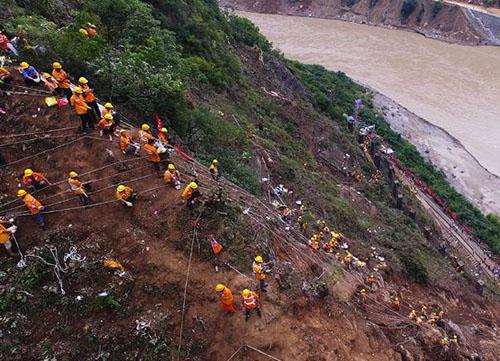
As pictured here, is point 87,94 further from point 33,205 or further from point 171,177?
point 33,205

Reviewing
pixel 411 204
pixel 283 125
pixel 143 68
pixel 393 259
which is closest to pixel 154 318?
pixel 143 68

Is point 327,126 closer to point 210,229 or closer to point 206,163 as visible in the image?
point 206,163

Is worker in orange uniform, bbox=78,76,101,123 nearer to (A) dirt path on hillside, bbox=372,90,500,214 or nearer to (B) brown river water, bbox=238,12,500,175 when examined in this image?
(A) dirt path on hillside, bbox=372,90,500,214

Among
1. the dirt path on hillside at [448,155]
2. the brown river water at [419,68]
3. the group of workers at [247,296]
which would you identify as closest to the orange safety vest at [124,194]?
the group of workers at [247,296]

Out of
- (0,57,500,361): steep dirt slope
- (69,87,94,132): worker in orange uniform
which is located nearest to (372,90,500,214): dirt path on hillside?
(0,57,500,361): steep dirt slope

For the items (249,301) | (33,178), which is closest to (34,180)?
(33,178)

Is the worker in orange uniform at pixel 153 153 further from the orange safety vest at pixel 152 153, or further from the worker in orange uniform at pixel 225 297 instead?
the worker in orange uniform at pixel 225 297
